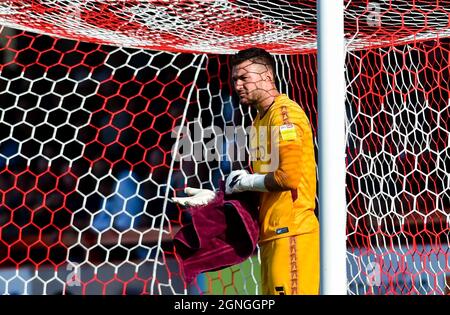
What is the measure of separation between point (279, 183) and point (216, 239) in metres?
0.28

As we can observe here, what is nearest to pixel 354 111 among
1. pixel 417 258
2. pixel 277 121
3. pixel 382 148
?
pixel 382 148

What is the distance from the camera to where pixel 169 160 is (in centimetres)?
483

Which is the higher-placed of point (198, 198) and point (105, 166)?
point (105, 166)

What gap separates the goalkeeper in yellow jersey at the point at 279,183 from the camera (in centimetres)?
259

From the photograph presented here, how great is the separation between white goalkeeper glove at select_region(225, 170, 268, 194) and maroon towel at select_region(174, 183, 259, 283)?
0.04m

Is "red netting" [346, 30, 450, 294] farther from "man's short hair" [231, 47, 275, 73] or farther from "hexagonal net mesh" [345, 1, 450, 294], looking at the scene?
"man's short hair" [231, 47, 275, 73]

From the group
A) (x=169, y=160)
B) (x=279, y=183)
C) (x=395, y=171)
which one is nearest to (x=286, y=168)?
(x=279, y=183)

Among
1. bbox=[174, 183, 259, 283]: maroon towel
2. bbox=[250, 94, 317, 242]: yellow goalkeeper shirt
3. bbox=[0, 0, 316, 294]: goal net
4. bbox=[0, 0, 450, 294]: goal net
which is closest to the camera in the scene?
Result: bbox=[250, 94, 317, 242]: yellow goalkeeper shirt

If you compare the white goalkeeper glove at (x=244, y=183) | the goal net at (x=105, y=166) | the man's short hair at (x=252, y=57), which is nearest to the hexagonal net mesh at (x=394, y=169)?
the goal net at (x=105, y=166)

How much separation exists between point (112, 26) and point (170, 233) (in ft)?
4.54

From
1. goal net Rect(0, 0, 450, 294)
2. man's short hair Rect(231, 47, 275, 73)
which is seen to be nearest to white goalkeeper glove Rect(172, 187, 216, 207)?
man's short hair Rect(231, 47, 275, 73)

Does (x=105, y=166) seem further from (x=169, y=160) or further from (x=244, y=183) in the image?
(x=244, y=183)

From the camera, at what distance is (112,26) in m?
3.34

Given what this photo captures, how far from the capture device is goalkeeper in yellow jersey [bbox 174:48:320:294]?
8.50 ft
